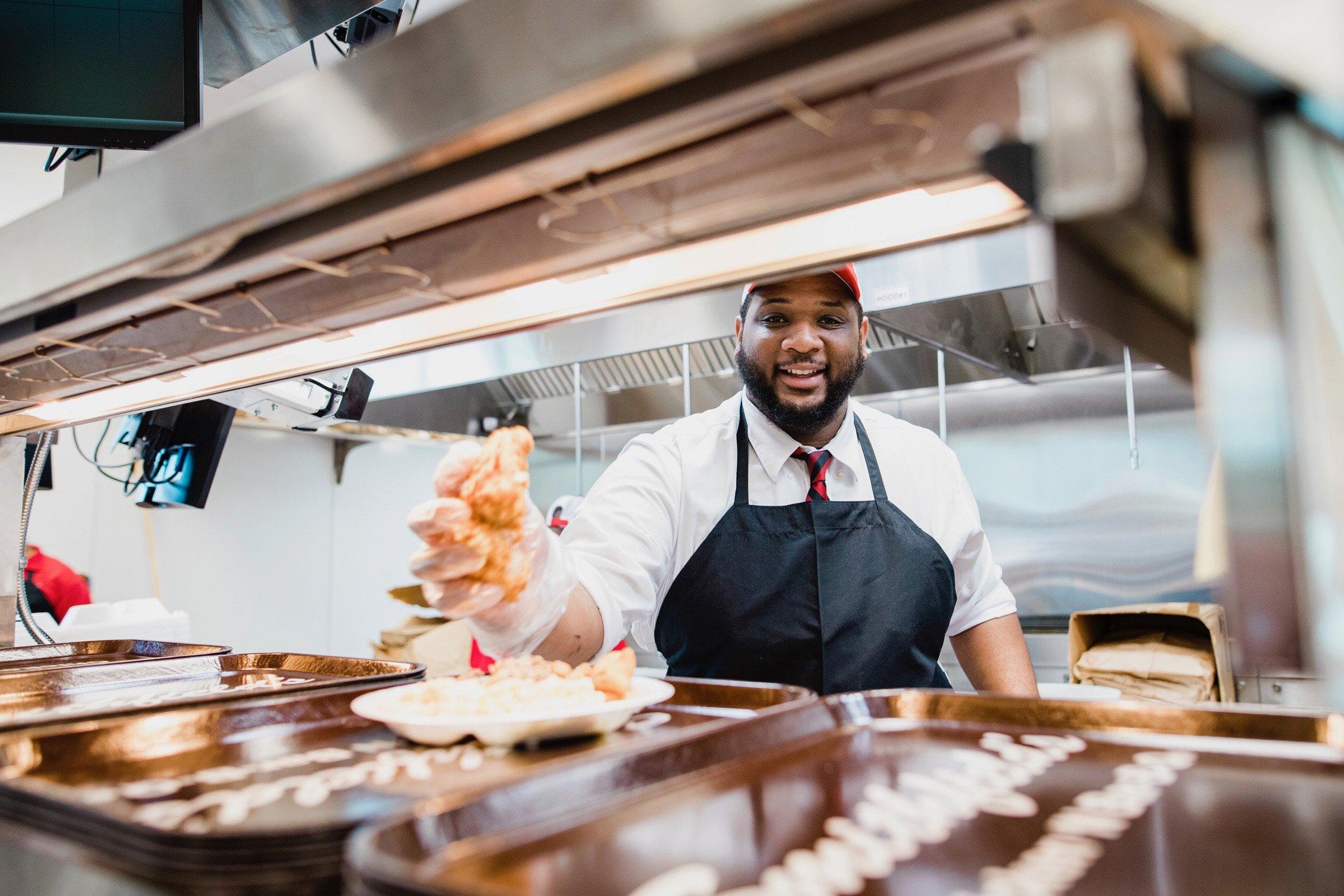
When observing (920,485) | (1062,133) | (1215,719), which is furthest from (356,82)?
(920,485)

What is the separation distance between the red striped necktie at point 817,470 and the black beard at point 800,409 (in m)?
0.05

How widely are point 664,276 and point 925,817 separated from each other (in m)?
0.60

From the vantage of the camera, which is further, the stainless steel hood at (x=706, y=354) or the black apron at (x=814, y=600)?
the stainless steel hood at (x=706, y=354)

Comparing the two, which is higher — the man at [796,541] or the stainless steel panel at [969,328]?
the stainless steel panel at [969,328]

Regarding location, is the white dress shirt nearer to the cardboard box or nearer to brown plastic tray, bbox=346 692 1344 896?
brown plastic tray, bbox=346 692 1344 896

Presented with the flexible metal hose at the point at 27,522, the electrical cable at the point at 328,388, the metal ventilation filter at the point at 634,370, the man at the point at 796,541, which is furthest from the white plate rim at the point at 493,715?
the metal ventilation filter at the point at 634,370

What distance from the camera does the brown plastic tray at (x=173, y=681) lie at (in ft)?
3.86

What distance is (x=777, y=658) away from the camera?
66.4 inches

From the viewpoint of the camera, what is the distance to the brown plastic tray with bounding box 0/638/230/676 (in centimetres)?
182

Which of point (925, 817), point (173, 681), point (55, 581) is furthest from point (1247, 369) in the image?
point (55, 581)

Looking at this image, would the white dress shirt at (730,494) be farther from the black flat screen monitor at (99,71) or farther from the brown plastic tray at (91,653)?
the black flat screen monitor at (99,71)

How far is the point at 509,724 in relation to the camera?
0.95m

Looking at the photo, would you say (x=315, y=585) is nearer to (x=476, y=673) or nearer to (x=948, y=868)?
(x=476, y=673)

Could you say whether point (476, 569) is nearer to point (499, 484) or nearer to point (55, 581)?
point (499, 484)
